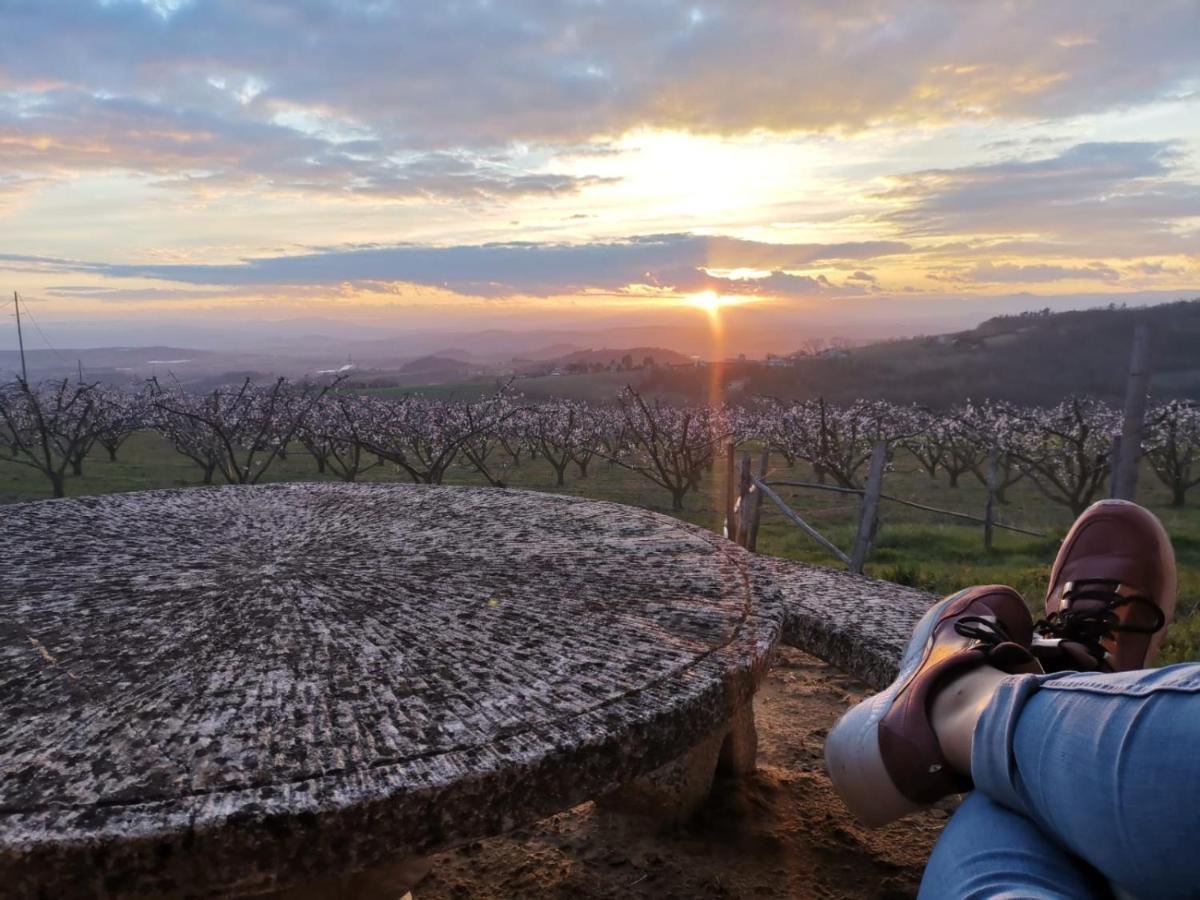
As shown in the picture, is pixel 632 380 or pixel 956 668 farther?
pixel 632 380

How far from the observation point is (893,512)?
13602mm

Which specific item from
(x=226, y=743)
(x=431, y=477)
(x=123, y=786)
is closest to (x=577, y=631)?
(x=226, y=743)

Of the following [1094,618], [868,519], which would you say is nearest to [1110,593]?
[1094,618]

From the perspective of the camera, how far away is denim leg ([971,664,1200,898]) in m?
0.97

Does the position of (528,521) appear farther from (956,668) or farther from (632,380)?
(632,380)

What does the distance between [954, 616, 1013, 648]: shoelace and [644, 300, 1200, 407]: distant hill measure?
123 feet

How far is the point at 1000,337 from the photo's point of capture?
53.1 meters

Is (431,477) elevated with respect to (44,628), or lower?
lower

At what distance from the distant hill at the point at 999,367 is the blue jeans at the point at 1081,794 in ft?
125

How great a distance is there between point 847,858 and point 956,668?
1214 mm

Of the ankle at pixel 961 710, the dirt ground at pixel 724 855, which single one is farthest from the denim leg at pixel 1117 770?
the dirt ground at pixel 724 855

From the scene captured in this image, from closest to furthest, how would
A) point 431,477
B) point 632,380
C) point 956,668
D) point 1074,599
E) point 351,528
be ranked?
point 956,668 < point 1074,599 < point 351,528 < point 431,477 < point 632,380

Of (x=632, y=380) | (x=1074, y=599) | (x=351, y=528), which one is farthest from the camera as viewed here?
(x=632, y=380)

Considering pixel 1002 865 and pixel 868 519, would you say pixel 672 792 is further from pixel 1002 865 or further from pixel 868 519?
pixel 868 519
